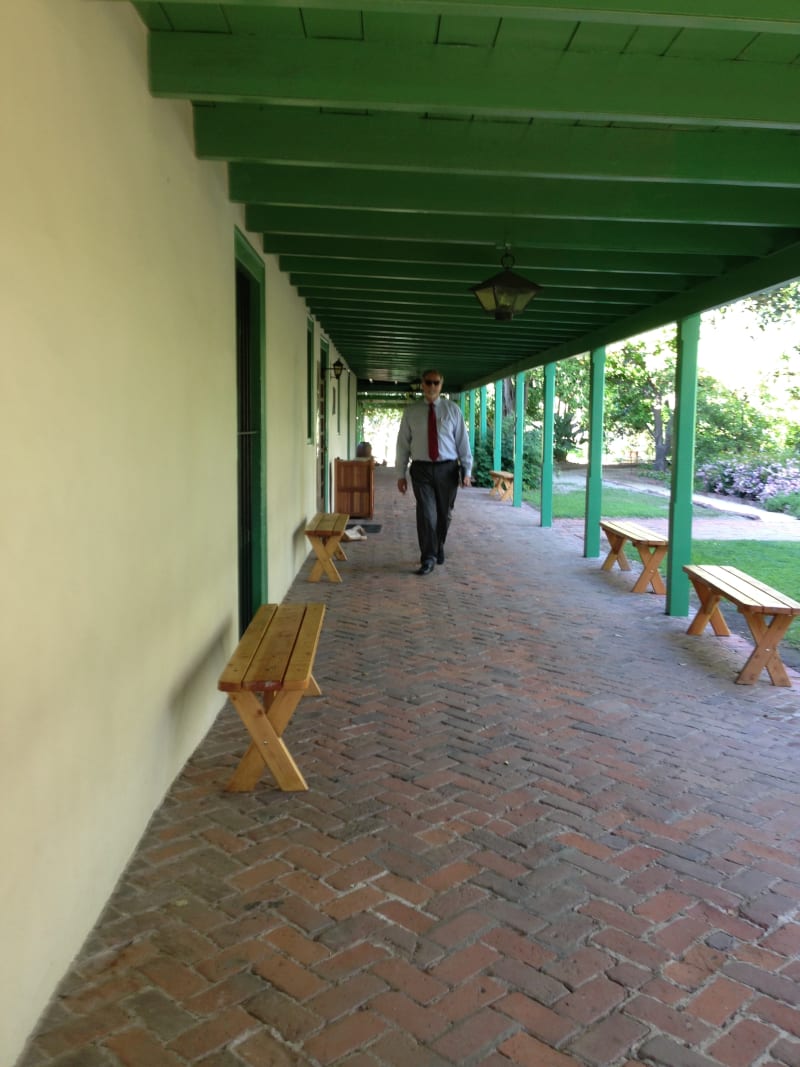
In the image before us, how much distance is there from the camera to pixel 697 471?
24.2m

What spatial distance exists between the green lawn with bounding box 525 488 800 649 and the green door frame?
442 centimetres

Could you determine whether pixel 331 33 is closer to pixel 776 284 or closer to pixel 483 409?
pixel 776 284

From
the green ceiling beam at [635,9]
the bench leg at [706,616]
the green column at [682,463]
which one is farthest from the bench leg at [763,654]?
the green ceiling beam at [635,9]

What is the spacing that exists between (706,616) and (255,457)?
387 cm

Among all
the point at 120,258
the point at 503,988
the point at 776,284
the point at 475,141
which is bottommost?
the point at 503,988

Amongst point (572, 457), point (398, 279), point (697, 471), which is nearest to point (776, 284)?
point (398, 279)

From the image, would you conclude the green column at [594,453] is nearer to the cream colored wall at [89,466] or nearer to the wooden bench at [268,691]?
the cream colored wall at [89,466]

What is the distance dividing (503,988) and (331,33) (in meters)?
3.43

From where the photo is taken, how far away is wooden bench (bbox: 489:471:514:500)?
19.5 metres

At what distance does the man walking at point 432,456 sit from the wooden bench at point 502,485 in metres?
10.0

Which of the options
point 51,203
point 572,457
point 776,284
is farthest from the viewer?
point 572,457

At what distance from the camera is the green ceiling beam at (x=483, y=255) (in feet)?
20.8

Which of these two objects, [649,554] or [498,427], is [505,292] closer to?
[649,554]

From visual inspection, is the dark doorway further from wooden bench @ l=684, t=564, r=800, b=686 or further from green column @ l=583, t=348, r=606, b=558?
green column @ l=583, t=348, r=606, b=558
